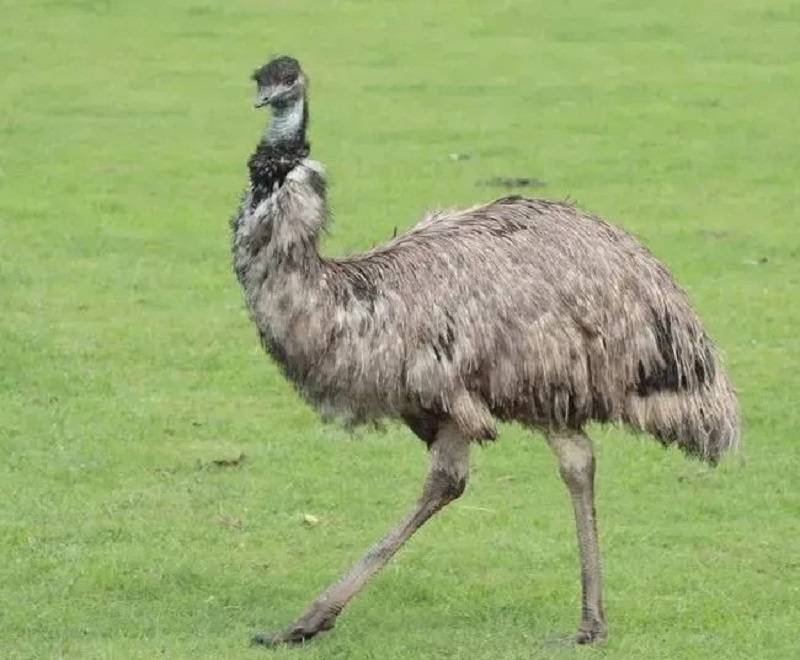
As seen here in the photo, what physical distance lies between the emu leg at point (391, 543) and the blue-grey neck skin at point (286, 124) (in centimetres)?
91

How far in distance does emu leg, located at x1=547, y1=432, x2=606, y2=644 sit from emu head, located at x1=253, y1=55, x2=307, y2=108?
46.9 inches

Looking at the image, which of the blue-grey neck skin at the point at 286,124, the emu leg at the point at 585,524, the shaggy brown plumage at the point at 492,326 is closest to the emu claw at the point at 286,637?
the shaggy brown plumage at the point at 492,326

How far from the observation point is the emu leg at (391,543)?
19.4 feet

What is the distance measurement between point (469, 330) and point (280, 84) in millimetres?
799

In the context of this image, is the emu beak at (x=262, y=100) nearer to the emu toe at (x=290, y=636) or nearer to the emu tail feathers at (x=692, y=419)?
the emu tail feathers at (x=692, y=419)

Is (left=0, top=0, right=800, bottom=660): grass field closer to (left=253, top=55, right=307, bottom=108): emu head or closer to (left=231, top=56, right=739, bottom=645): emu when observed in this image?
(left=231, top=56, right=739, bottom=645): emu

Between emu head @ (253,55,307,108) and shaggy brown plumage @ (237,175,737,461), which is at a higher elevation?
emu head @ (253,55,307,108)

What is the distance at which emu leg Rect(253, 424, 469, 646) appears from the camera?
5.90m

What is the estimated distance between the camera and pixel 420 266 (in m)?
5.82

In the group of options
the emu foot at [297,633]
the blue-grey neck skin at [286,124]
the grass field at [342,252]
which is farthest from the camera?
→ the grass field at [342,252]

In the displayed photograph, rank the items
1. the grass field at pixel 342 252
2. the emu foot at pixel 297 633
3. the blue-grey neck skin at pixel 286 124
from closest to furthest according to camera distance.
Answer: the blue-grey neck skin at pixel 286 124 < the emu foot at pixel 297 633 < the grass field at pixel 342 252

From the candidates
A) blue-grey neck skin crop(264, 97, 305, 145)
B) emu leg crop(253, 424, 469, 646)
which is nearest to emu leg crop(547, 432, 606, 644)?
emu leg crop(253, 424, 469, 646)

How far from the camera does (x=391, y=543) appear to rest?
19.4 feet

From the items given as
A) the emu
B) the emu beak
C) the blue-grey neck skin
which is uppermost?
the emu beak
